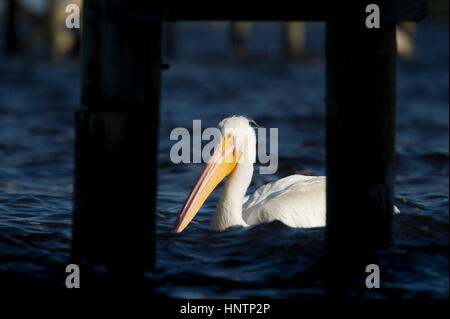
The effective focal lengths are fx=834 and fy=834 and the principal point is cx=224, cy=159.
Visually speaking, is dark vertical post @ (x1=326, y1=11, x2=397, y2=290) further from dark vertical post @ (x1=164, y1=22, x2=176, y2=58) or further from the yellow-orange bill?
dark vertical post @ (x1=164, y1=22, x2=176, y2=58)

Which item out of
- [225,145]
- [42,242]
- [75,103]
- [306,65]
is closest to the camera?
[42,242]

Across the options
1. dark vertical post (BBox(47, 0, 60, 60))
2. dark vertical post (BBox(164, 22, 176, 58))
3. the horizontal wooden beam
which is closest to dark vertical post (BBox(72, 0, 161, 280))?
the horizontal wooden beam

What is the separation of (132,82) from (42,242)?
1652 mm

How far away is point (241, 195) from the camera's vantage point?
612 centimetres

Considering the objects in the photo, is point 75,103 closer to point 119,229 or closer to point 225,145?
point 225,145

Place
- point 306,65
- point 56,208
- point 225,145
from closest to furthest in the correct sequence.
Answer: point 225,145 < point 56,208 < point 306,65

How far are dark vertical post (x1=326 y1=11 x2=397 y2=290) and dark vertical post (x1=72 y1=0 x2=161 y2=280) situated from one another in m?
0.96

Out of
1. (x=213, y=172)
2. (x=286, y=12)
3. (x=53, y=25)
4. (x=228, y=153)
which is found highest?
(x=53, y=25)

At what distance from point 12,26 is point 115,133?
18843 millimetres

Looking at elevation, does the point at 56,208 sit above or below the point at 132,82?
below

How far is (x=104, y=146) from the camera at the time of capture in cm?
420

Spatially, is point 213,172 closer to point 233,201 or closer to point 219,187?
point 233,201

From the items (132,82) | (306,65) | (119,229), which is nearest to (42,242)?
(119,229)

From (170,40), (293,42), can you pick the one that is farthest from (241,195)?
(293,42)
